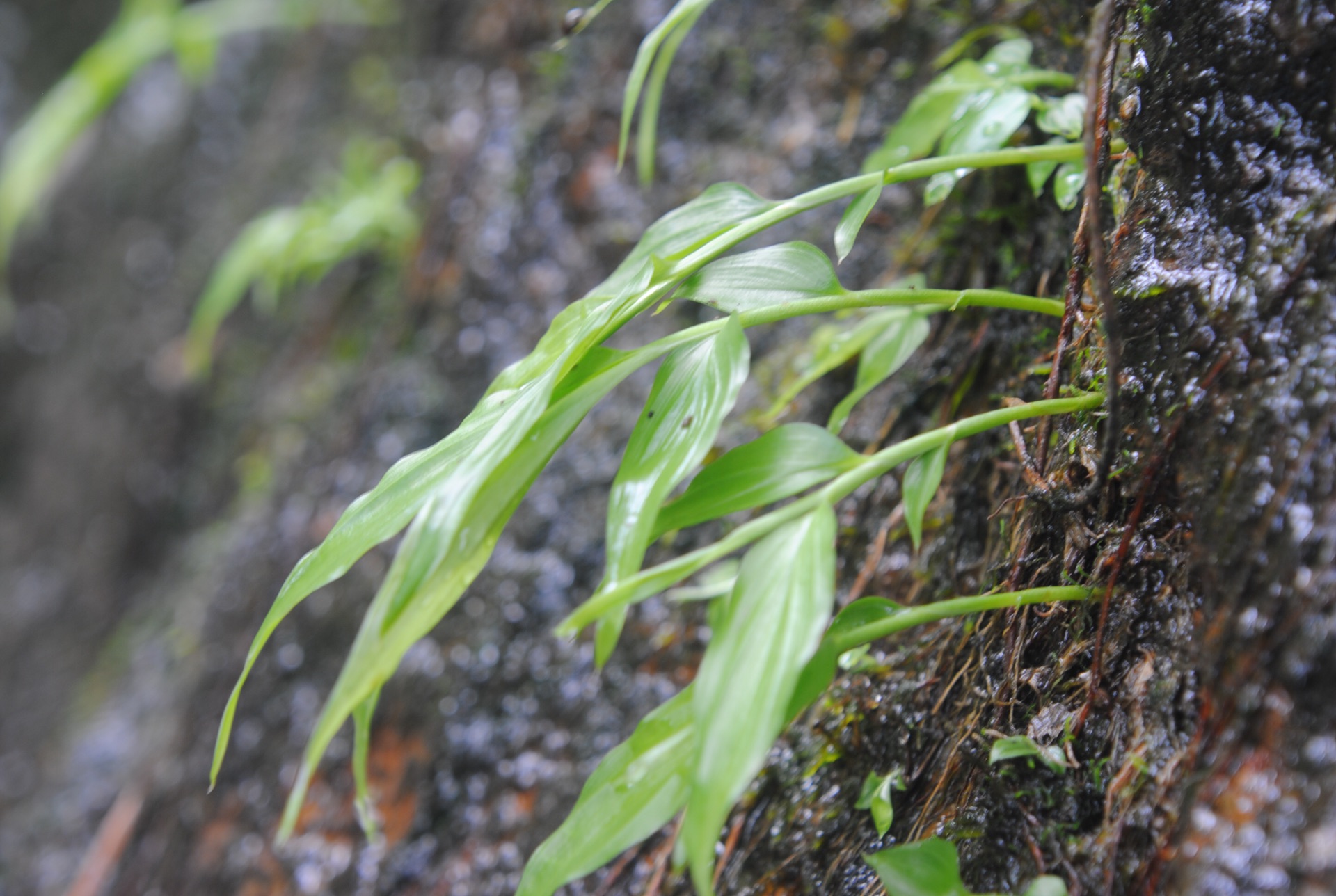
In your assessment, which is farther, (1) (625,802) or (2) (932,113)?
(2) (932,113)

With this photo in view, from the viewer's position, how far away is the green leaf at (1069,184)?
681 mm

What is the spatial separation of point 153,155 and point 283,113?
58 cm

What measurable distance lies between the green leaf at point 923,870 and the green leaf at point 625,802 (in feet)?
0.41

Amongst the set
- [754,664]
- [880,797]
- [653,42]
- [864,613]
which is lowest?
[880,797]

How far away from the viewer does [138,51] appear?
2.07 metres

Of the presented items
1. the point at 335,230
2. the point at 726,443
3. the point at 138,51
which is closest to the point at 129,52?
the point at 138,51

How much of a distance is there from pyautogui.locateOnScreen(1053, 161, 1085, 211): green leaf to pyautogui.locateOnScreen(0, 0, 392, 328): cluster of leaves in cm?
193

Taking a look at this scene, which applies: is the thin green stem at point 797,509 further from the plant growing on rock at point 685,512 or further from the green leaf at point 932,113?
the green leaf at point 932,113

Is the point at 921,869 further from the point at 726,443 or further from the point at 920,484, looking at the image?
the point at 726,443

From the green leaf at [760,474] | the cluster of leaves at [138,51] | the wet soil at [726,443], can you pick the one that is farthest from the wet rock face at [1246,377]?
the cluster of leaves at [138,51]

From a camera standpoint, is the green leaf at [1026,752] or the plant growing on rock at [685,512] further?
the green leaf at [1026,752]

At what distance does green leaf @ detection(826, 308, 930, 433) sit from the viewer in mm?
697

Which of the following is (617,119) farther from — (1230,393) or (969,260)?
(1230,393)

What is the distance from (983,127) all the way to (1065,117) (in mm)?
77
